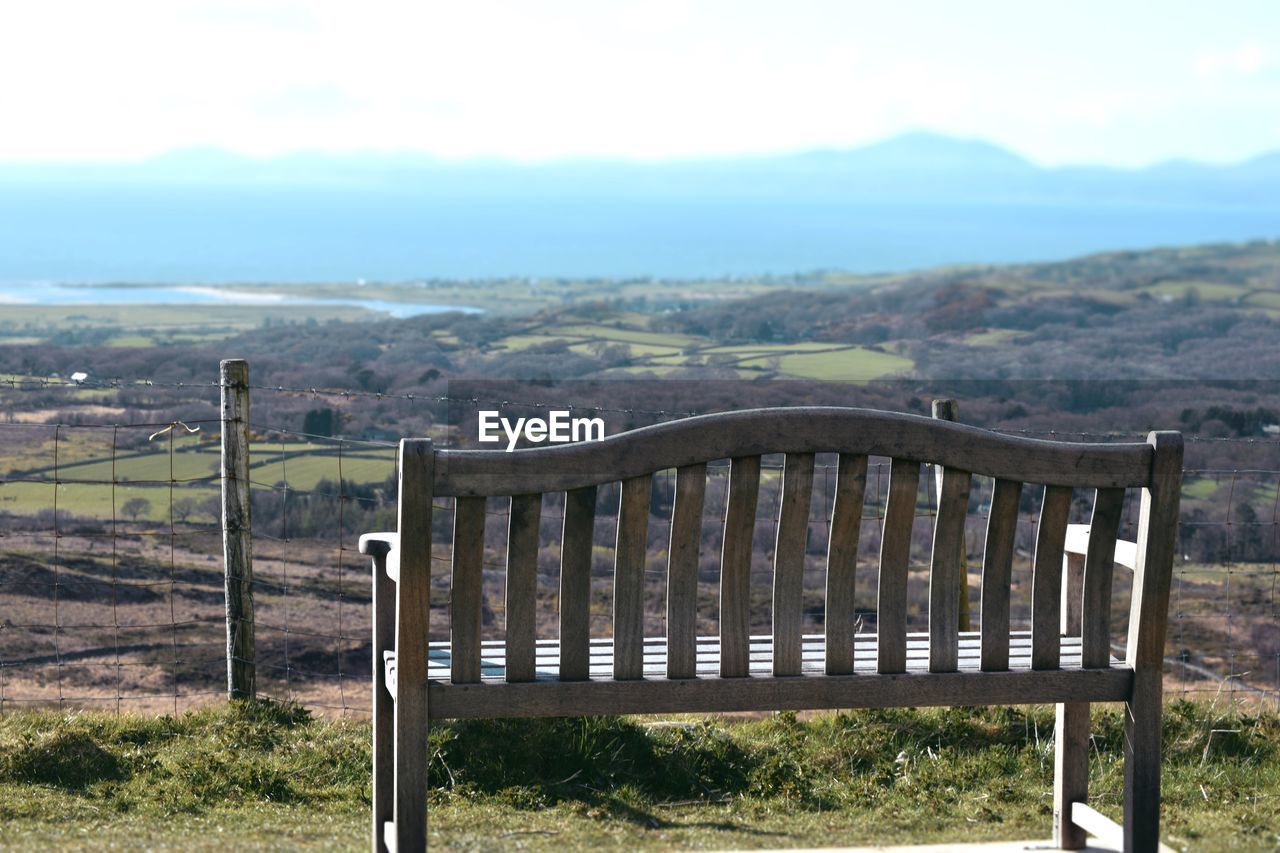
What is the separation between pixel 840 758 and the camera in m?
5.45

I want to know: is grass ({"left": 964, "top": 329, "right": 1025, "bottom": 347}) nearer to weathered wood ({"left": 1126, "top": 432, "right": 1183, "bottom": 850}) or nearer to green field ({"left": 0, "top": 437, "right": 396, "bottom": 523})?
green field ({"left": 0, "top": 437, "right": 396, "bottom": 523})

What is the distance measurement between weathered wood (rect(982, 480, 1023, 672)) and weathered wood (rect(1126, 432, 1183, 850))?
34 centimetres

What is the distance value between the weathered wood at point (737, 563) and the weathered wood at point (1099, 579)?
97 centimetres

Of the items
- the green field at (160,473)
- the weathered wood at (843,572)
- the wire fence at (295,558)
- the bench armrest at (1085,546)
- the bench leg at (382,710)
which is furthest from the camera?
the green field at (160,473)

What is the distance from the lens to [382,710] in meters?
4.23

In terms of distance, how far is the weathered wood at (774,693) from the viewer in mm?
3803

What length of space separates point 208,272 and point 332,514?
167 meters

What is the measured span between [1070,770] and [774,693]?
1170mm

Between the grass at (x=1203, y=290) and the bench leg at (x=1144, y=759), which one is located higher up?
the grass at (x=1203, y=290)

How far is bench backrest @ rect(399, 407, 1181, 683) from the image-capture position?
3682mm

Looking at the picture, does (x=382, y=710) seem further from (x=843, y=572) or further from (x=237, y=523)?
(x=237, y=523)

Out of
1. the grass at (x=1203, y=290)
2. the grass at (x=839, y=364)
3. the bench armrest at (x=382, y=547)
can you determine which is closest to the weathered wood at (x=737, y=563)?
the bench armrest at (x=382, y=547)

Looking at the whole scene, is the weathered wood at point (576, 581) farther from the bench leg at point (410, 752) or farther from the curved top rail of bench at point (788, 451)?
the bench leg at point (410, 752)

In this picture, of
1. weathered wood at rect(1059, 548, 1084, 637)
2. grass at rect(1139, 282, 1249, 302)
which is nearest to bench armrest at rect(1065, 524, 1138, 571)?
weathered wood at rect(1059, 548, 1084, 637)
